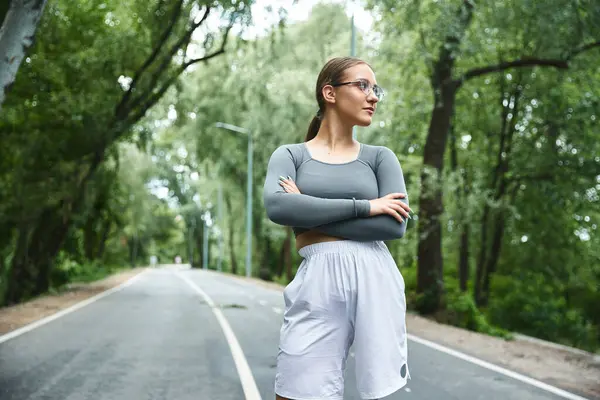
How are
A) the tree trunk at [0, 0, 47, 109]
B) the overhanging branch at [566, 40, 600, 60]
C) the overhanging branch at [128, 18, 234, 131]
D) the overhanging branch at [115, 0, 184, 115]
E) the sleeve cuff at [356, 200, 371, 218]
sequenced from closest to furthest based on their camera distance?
the sleeve cuff at [356, 200, 371, 218] → the tree trunk at [0, 0, 47, 109] → the overhanging branch at [566, 40, 600, 60] → the overhanging branch at [115, 0, 184, 115] → the overhanging branch at [128, 18, 234, 131]

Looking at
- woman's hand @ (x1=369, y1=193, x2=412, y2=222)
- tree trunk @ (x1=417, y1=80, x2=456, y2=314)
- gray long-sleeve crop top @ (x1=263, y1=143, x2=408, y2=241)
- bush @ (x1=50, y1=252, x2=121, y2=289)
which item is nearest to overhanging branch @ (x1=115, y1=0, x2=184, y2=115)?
tree trunk @ (x1=417, y1=80, x2=456, y2=314)

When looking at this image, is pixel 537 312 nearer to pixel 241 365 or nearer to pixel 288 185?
pixel 241 365

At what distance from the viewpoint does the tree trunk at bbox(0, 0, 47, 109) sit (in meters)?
8.29

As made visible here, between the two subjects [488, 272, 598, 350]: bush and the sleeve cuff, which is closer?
the sleeve cuff

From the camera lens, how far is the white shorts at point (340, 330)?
8.38 ft

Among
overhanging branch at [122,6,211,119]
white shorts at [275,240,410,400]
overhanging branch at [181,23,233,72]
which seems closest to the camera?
white shorts at [275,240,410,400]

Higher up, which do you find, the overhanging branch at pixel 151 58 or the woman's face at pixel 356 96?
the overhanging branch at pixel 151 58

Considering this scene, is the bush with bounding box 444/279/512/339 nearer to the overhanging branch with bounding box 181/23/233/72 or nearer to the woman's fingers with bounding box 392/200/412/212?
the overhanging branch with bounding box 181/23/233/72

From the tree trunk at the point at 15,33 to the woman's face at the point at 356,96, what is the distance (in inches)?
259

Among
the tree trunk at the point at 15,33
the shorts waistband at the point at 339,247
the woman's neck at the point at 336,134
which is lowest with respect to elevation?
the shorts waistband at the point at 339,247

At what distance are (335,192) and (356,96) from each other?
0.38 metres

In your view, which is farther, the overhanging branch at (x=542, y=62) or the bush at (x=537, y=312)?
the bush at (x=537, y=312)

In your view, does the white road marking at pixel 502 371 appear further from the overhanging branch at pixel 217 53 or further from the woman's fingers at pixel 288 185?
the overhanging branch at pixel 217 53

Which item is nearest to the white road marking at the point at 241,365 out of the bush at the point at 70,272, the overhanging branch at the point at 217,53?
the overhanging branch at the point at 217,53
